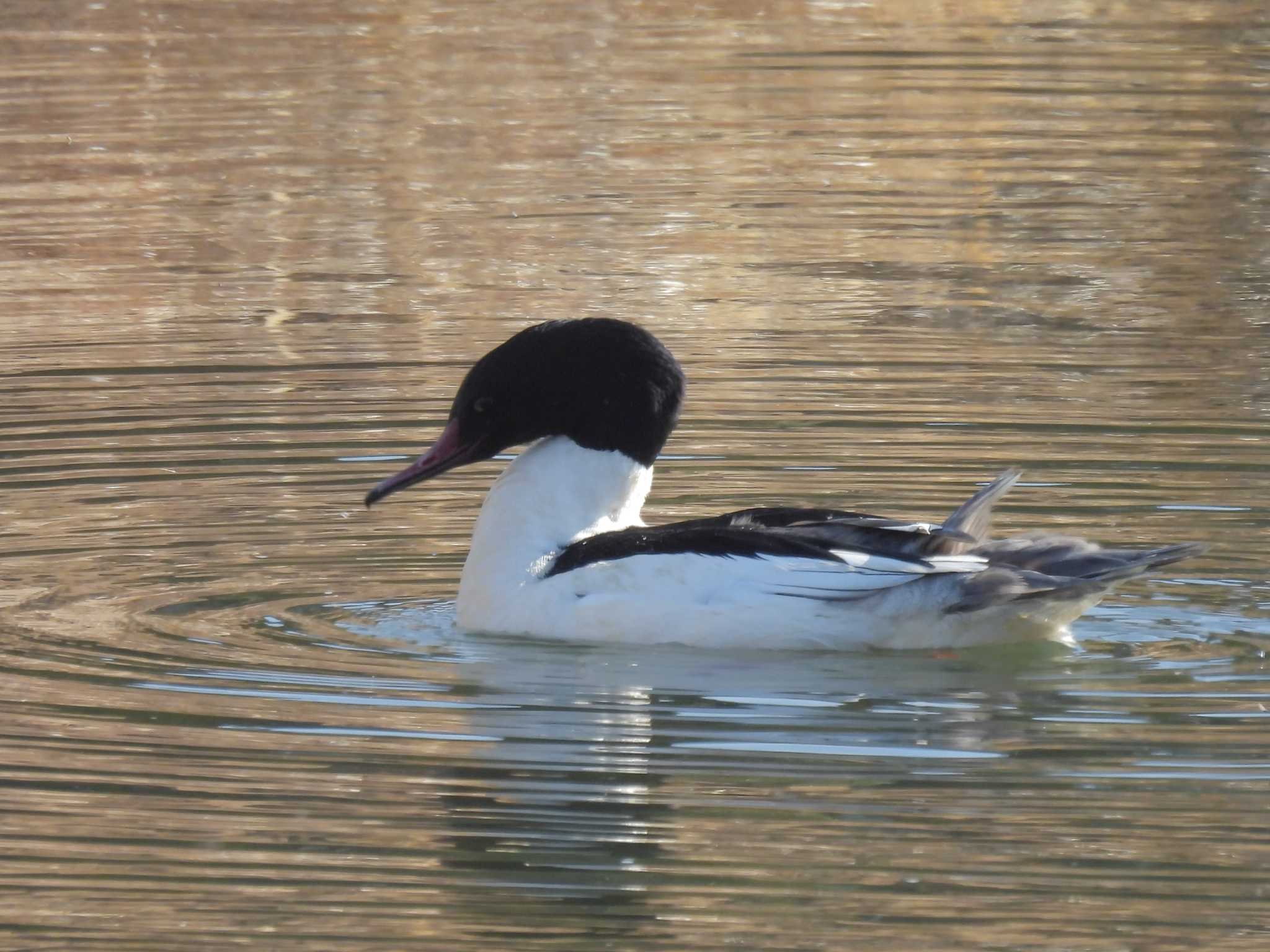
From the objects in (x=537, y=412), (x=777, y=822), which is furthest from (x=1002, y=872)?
(x=537, y=412)

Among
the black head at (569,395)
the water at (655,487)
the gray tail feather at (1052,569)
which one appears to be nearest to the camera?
the water at (655,487)

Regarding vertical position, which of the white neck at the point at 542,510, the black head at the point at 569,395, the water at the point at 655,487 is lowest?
the water at the point at 655,487

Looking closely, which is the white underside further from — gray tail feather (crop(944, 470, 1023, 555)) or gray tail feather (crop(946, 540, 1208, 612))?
gray tail feather (crop(944, 470, 1023, 555))

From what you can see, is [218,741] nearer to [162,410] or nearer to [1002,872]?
[1002,872]

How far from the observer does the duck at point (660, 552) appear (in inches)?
299

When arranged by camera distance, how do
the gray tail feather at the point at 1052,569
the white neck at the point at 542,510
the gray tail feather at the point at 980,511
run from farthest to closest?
the white neck at the point at 542,510 < the gray tail feather at the point at 980,511 < the gray tail feather at the point at 1052,569

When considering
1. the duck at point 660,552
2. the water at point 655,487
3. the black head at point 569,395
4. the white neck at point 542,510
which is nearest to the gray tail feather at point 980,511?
the duck at point 660,552

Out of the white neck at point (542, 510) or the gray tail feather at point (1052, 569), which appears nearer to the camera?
the gray tail feather at point (1052, 569)

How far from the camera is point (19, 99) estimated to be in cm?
2034

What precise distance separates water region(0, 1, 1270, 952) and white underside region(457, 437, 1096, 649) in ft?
0.36

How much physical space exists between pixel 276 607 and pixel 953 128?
11.9m

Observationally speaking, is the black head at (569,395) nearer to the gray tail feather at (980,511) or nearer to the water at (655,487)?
the water at (655,487)

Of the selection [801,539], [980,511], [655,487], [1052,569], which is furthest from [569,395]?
[655,487]

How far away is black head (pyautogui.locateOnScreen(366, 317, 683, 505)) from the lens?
819cm
